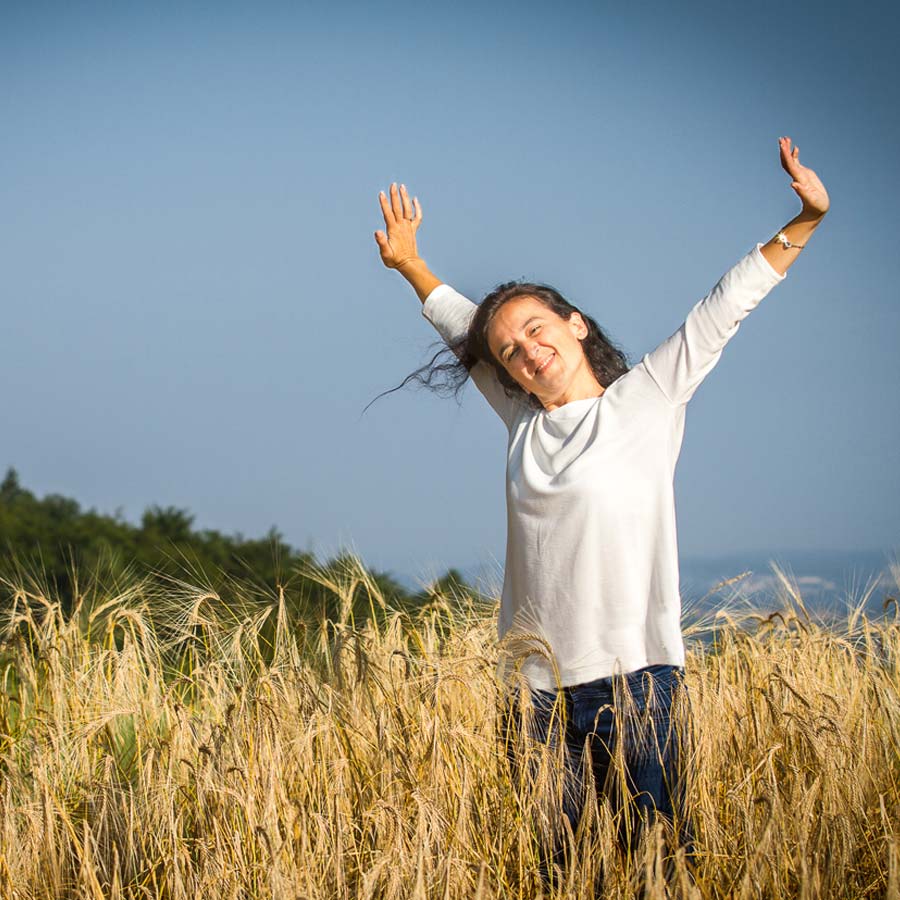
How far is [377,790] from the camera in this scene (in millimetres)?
3064

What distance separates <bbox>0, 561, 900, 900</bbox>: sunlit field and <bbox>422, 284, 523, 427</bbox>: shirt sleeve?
72cm

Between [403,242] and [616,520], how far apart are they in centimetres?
137

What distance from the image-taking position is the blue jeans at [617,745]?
8.52ft

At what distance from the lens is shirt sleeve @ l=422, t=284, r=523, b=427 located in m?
3.17

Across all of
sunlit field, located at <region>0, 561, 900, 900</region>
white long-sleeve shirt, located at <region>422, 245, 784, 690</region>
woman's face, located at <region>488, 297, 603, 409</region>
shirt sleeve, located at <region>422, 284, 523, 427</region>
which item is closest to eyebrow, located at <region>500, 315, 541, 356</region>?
woman's face, located at <region>488, 297, 603, 409</region>

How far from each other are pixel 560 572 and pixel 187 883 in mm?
1179

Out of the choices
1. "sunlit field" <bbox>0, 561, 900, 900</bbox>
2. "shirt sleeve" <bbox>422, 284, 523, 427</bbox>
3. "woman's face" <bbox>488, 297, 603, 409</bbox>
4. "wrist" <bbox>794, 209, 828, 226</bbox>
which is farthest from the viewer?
"shirt sleeve" <bbox>422, 284, 523, 427</bbox>

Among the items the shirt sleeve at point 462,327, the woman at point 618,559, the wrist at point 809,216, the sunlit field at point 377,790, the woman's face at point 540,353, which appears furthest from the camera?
the shirt sleeve at point 462,327

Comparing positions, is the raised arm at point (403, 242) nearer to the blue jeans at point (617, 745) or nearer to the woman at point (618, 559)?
the woman at point (618, 559)

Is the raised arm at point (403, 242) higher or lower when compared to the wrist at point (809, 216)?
higher

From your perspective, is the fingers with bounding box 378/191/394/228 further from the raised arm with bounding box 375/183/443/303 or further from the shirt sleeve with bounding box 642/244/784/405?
the shirt sleeve with bounding box 642/244/784/405

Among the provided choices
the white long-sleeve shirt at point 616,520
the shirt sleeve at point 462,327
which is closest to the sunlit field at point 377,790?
the white long-sleeve shirt at point 616,520

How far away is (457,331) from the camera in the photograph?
3.34 metres

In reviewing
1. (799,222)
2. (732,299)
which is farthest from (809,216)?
(732,299)
